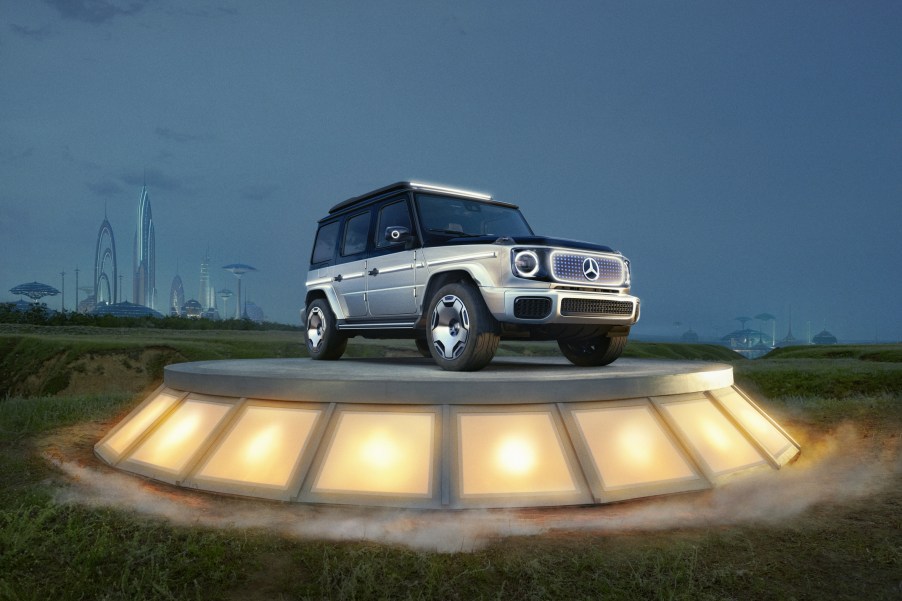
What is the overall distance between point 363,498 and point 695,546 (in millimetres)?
2950

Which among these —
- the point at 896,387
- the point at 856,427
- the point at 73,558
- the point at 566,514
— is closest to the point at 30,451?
the point at 73,558

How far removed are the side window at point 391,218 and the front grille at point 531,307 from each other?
7.07 ft

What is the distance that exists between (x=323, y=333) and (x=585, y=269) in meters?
4.96

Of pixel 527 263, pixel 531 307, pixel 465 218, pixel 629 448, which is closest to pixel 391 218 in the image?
pixel 465 218

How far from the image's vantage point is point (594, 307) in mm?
8188

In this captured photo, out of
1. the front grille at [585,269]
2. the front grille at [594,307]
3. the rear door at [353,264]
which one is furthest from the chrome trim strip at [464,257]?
the rear door at [353,264]

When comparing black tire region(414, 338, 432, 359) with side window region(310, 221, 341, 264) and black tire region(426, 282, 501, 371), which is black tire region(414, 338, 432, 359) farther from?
black tire region(426, 282, 501, 371)

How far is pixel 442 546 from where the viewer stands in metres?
5.33

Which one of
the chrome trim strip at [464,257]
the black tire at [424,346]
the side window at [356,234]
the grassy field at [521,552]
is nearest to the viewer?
the grassy field at [521,552]

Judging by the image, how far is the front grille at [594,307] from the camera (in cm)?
790

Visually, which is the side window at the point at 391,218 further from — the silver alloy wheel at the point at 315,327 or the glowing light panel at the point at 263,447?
the glowing light panel at the point at 263,447

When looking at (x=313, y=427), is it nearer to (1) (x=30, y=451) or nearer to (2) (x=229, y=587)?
(2) (x=229, y=587)

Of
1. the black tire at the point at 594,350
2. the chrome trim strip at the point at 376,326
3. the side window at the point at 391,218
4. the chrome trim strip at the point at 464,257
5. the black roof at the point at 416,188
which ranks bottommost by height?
the black tire at the point at 594,350

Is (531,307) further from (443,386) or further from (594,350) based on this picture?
(594,350)
